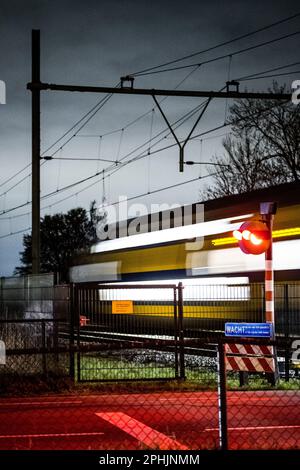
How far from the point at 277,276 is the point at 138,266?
7564 millimetres

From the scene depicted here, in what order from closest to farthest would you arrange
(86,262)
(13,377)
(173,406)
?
(173,406) < (13,377) < (86,262)

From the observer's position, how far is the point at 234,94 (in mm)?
19703

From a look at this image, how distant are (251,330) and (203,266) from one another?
329 inches

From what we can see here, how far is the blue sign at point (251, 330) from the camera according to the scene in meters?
14.3

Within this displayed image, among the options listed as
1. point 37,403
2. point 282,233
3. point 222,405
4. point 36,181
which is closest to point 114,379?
point 37,403

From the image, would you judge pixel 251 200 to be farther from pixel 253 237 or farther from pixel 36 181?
pixel 36 181

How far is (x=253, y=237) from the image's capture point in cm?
1477

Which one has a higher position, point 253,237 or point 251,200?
point 251,200

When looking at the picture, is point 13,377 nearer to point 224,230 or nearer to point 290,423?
point 290,423

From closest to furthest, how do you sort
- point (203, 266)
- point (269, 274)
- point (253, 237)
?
point (253, 237) < point (269, 274) < point (203, 266)

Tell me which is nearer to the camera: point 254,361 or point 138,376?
point 254,361

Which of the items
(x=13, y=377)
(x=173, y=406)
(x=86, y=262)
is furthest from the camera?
(x=86, y=262)

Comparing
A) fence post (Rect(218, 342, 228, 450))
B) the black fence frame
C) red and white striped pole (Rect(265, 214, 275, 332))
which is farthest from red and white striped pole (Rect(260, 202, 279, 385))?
fence post (Rect(218, 342, 228, 450))
